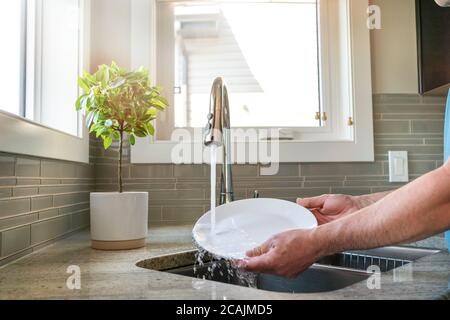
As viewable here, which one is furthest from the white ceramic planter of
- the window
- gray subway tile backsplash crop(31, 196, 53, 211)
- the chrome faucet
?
the window

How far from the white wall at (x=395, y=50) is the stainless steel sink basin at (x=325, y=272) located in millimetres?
656

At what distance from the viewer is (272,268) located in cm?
65

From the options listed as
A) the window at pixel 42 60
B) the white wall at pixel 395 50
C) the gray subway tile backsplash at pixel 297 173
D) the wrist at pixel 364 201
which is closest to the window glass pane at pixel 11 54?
the window at pixel 42 60

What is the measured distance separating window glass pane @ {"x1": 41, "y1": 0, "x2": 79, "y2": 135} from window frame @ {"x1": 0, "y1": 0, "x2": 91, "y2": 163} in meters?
0.02

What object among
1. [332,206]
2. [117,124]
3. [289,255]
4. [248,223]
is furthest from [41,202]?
[332,206]

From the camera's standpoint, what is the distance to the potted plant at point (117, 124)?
2.94ft

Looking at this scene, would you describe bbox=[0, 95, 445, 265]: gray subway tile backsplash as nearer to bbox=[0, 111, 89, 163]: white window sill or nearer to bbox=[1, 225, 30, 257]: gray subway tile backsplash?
bbox=[0, 111, 89, 163]: white window sill

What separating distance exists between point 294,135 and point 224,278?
65 centimetres

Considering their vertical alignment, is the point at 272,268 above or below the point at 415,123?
below

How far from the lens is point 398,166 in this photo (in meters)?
1.38

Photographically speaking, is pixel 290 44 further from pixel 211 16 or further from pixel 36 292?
pixel 36 292

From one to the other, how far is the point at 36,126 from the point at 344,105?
105 cm

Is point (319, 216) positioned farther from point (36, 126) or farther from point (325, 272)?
point (36, 126)

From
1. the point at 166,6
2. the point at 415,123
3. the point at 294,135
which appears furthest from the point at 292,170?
the point at 166,6
